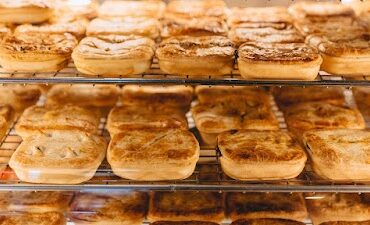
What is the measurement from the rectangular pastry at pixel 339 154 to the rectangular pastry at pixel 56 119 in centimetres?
136

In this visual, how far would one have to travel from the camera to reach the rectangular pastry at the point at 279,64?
2.38 metres

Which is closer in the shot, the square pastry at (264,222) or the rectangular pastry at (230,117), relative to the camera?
the square pastry at (264,222)

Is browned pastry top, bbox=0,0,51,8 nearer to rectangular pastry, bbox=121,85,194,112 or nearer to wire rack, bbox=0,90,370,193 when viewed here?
rectangular pastry, bbox=121,85,194,112

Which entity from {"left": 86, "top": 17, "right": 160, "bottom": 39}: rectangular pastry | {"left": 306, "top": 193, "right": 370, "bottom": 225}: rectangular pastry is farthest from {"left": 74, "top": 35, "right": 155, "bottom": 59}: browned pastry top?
{"left": 306, "top": 193, "right": 370, "bottom": 225}: rectangular pastry

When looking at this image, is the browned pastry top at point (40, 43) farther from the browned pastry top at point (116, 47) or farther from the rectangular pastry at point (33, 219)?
the rectangular pastry at point (33, 219)

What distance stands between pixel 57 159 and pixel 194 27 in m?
1.16

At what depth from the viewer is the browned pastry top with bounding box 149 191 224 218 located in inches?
108

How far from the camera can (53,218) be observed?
2.72 meters

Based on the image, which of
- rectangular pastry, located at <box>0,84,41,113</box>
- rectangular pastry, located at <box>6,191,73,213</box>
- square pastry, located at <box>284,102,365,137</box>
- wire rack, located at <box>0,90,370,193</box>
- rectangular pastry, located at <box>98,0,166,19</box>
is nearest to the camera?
wire rack, located at <box>0,90,370,193</box>

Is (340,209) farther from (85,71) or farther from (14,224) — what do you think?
(14,224)

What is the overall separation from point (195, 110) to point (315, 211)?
993mm

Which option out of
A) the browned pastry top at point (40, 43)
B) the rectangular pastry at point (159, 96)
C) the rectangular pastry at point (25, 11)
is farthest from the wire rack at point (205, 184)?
the rectangular pastry at point (25, 11)

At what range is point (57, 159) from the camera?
2428mm

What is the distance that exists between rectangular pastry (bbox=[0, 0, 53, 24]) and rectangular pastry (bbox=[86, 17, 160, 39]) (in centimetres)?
28
